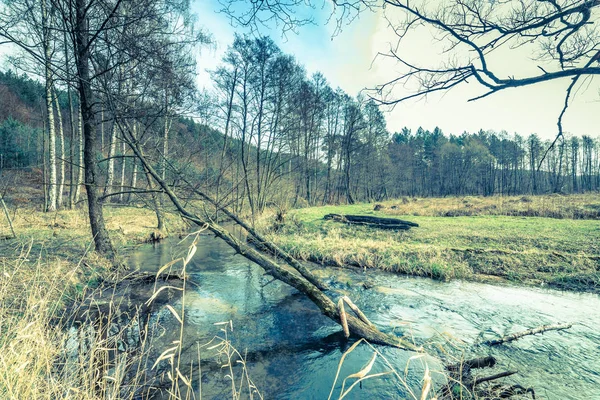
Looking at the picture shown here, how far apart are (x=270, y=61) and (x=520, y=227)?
14.4m

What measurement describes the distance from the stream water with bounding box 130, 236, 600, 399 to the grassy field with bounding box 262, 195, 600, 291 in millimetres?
720

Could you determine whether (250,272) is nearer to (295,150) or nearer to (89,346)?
(89,346)

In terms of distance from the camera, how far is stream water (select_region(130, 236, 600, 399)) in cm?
357

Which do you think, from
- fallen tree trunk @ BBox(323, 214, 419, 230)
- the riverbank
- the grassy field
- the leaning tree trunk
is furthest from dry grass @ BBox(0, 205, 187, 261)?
fallen tree trunk @ BBox(323, 214, 419, 230)

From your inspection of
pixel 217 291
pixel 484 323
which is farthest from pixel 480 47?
pixel 217 291

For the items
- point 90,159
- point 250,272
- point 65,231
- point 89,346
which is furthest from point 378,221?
point 89,346

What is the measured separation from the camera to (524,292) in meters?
6.73

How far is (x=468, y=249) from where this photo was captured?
930 centimetres

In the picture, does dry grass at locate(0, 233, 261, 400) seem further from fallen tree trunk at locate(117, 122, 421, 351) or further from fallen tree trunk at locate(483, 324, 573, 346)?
fallen tree trunk at locate(483, 324, 573, 346)

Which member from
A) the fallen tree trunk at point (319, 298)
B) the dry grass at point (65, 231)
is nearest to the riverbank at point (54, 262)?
the dry grass at point (65, 231)

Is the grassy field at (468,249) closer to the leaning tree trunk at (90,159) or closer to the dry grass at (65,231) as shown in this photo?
the dry grass at (65,231)

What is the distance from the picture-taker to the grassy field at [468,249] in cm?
778

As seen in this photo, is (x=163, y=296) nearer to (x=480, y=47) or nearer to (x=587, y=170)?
(x=480, y=47)

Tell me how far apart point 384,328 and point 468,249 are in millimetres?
5955
